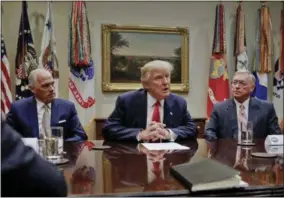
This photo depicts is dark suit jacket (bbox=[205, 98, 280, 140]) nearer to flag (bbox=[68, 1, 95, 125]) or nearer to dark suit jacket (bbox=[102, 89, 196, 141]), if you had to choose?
dark suit jacket (bbox=[102, 89, 196, 141])

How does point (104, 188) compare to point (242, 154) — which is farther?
point (242, 154)

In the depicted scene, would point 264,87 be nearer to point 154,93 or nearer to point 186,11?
point 186,11

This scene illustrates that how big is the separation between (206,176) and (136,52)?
348 centimetres

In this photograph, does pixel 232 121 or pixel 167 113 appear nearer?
pixel 167 113

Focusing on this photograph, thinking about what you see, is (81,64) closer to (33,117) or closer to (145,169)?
(33,117)

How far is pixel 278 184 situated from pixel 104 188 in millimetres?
611

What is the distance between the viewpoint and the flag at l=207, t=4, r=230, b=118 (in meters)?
4.50

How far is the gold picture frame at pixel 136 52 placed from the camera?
4.45 metres

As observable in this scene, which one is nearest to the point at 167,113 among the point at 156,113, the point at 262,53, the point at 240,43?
the point at 156,113

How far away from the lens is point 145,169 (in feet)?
4.80

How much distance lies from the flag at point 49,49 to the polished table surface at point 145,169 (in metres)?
2.02

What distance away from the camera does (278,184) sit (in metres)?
1.23

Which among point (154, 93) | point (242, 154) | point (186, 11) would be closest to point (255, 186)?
point (242, 154)

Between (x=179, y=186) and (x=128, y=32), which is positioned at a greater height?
(x=128, y=32)
